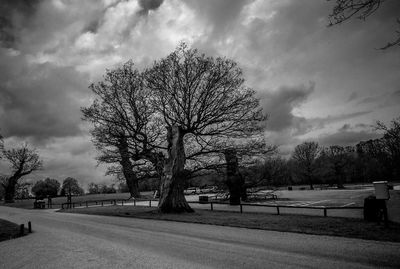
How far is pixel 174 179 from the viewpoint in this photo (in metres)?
20.2

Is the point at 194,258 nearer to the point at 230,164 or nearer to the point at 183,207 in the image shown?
the point at 183,207

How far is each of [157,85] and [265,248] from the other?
15.0 m

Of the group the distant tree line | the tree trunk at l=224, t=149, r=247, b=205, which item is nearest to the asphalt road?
the tree trunk at l=224, t=149, r=247, b=205

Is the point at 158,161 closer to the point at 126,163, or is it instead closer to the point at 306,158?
the point at 126,163

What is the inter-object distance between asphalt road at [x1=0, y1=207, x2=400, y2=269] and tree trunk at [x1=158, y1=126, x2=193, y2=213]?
868 cm

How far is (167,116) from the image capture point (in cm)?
2148

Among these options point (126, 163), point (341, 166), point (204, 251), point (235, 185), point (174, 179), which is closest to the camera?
point (204, 251)

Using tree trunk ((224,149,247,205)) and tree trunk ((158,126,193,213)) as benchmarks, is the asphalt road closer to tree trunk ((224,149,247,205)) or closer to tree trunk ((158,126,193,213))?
tree trunk ((158,126,193,213))

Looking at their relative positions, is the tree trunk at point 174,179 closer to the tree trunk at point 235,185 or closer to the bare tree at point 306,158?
the tree trunk at point 235,185

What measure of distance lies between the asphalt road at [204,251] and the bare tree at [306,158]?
202 ft

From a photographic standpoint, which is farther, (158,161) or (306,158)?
(306,158)

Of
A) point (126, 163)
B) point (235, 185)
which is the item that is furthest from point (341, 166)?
point (126, 163)

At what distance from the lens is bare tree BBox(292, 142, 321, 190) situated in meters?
67.6

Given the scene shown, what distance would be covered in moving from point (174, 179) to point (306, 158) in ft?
189
